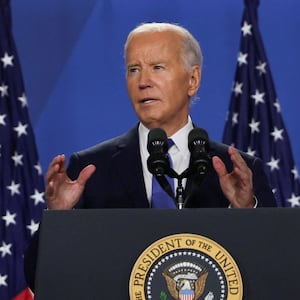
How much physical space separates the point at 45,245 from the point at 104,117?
106 inches

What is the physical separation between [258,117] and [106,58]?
95cm

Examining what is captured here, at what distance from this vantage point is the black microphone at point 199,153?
1935 millimetres

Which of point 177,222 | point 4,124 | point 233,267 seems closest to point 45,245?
point 177,222

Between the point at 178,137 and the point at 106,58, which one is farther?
the point at 106,58

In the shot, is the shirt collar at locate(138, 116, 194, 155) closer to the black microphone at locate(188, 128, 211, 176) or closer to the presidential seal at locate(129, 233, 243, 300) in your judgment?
the black microphone at locate(188, 128, 211, 176)

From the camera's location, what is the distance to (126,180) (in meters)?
2.59

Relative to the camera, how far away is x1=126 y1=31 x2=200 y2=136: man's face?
8.44ft

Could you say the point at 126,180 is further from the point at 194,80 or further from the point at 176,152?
the point at 194,80

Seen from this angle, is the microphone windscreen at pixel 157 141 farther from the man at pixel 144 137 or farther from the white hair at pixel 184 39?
the white hair at pixel 184 39

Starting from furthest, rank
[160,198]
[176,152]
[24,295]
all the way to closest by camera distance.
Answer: [24,295], [176,152], [160,198]

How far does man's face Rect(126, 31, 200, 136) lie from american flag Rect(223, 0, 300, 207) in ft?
5.19

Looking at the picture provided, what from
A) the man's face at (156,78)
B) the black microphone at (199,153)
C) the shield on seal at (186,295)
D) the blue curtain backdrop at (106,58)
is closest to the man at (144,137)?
the man's face at (156,78)

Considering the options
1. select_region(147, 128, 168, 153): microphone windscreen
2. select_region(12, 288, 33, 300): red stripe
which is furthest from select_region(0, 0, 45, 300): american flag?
select_region(147, 128, 168, 153): microphone windscreen

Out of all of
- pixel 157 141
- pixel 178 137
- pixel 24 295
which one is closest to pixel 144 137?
pixel 178 137
